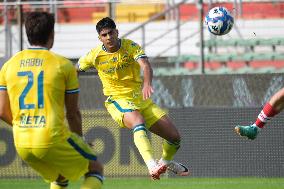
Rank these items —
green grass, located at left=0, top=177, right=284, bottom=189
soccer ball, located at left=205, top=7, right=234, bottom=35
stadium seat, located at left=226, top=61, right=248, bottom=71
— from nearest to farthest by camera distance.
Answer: soccer ball, located at left=205, top=7, right=234, bottom=35 < green grass, located at left=0, top=177, right=284, bottom=189 < stadium seat, located at left=226, top=61, right=248, bottom=71

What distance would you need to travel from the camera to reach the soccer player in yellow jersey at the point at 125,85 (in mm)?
10586

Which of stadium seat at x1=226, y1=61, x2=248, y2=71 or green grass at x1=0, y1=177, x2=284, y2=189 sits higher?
stadium seat at x1=226, y1=61, x2=248, y2=71

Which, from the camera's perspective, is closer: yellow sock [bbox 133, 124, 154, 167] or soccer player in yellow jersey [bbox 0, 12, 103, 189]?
soccer player in yellow jersey [bbox 0, 12, 103, 189]

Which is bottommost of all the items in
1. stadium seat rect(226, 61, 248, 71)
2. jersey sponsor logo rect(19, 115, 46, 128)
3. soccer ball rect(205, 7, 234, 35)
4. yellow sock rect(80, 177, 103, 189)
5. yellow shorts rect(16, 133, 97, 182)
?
stadium seat rect(226, 61, 248, 71)

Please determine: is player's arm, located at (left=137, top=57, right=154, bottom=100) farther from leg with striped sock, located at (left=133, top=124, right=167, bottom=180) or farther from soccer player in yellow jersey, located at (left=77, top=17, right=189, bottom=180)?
leg with striped sock, located at (left=133, top=124, right=167, bottom=180)

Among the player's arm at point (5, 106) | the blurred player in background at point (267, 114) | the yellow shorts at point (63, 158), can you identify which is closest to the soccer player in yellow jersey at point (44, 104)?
the yellow shorts at point (63, 158)

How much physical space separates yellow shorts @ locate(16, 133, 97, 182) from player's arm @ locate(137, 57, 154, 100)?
8.83 feet

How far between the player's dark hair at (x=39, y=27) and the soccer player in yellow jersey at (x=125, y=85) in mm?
3836

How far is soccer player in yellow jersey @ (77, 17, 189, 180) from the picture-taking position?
34.7 feet

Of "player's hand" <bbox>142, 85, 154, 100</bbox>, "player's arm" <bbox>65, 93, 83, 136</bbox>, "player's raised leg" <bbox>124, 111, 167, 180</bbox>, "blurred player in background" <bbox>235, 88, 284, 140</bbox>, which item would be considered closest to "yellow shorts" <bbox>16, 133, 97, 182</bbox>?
"player's arm" <bbox>65, 93, 83, 136</bbox>

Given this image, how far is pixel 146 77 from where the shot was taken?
10.0 m

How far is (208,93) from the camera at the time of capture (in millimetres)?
13383

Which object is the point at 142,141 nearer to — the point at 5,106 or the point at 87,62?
the point at 87,62

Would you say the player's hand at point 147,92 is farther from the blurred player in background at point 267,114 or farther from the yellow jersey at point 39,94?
the yellow jersey at point 39,94
